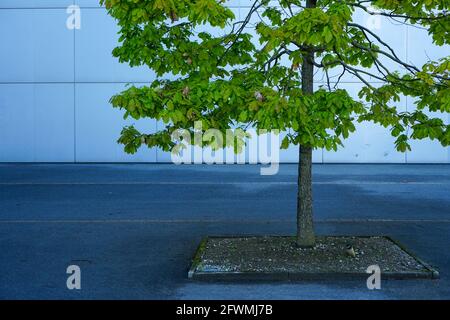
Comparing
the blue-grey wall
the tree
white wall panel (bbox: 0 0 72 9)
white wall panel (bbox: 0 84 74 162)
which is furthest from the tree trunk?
white wall panel (bbox: 0 0 72 9)

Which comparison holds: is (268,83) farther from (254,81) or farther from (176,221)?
(176,221)

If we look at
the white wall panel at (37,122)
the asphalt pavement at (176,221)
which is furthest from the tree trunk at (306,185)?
the white wall panel at (37,122)

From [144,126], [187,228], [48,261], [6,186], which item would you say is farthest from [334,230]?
[144,126]

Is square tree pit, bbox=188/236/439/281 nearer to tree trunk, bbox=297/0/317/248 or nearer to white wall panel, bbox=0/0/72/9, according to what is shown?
tree trunk, bbox=297/0/317/248

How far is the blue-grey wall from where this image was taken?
21.1 meters

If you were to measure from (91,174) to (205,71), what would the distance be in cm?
1148

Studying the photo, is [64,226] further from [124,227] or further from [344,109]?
[344,109]

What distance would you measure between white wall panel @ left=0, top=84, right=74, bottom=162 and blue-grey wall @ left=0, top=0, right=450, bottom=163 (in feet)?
0.11

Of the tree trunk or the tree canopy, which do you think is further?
the tree trunk

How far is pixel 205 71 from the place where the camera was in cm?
762

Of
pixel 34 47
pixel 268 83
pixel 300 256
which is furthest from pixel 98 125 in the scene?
pixel 300 256
